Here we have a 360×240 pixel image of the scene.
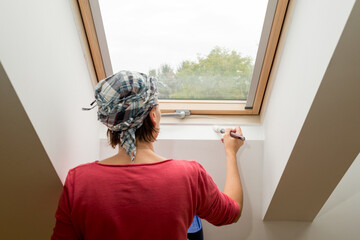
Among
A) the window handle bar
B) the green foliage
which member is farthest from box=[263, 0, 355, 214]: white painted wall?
the window handle bar

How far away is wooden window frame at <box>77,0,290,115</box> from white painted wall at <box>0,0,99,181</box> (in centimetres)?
5

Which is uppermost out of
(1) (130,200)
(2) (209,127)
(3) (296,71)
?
(3) (296,71)

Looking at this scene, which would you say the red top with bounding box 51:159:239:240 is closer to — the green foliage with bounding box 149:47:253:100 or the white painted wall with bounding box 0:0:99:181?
the white painted wall with bounding box 0:0:99:181

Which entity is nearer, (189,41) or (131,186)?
(131,186)

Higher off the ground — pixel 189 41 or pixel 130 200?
pixel 189 41

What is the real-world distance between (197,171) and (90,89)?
0.66m

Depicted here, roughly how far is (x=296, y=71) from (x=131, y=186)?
645 mm

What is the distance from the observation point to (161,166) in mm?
806

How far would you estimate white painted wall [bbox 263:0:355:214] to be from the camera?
75 cm

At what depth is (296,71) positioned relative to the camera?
3.20ft

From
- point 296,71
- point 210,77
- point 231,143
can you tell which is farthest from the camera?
point 210,77

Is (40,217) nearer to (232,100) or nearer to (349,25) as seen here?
(232,100)

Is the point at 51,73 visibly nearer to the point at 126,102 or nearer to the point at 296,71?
the point at 126,102

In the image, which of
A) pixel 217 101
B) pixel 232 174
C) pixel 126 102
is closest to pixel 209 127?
pixel 217 101
